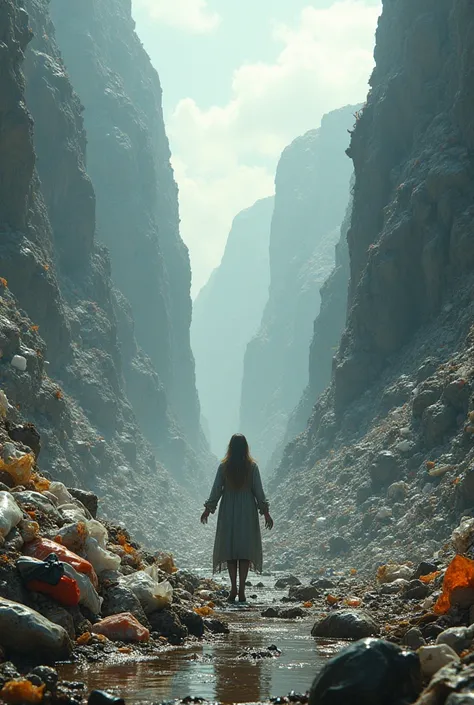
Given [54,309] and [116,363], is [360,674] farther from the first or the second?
[116,363]

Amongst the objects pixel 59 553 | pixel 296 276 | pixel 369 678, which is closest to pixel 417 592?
pixel 59 553

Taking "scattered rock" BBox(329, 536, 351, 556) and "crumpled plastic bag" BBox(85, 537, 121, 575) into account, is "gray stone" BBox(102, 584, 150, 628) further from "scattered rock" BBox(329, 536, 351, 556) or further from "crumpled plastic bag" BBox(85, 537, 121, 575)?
"scattered rock" BBox(329, 536, 351, 556)

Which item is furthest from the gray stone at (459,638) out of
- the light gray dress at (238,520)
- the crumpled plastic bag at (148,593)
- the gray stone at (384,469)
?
the gray stone at (384,469)

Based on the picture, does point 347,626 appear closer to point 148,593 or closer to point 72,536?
point 148,593

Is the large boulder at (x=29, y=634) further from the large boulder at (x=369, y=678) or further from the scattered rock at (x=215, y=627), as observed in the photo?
the scattered rock at (x=215, y=627)

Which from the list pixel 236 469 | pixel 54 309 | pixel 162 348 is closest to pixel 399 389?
pixel 54 309

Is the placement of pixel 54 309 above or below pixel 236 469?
above
